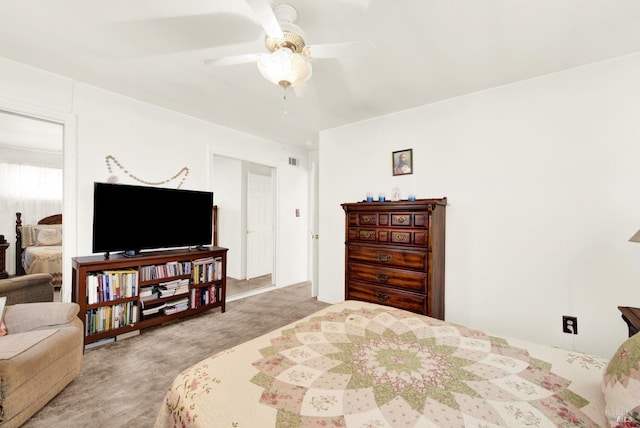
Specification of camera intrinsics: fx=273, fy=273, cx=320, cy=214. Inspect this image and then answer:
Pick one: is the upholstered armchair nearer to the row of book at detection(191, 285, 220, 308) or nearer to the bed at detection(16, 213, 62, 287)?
the row of book at detection(191, 285, 220, 308)

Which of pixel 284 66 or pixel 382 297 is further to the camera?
pixel 382 297

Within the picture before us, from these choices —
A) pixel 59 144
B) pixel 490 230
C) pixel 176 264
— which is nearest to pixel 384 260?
pixel 490 230

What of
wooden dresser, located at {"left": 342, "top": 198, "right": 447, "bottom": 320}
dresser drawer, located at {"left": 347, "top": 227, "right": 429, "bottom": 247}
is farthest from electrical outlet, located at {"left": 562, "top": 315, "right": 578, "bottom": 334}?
dresser drawer, located at {"left": 347, "top": 227, "right": 429, "bottom": 247}

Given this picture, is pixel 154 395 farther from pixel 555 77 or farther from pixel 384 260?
pixel 555 77

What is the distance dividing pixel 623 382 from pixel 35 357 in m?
2.77

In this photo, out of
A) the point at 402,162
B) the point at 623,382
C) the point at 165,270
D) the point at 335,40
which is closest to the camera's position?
the point at 623,382

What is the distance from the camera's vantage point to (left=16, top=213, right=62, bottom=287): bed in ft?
13.8

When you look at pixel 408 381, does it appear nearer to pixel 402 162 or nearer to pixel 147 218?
pixel 402 162

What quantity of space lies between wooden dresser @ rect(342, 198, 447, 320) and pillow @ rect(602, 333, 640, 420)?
1661 mm

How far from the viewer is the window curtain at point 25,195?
4.90m

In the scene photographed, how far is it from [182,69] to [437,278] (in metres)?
3.08

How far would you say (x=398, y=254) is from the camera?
2748 millimetres

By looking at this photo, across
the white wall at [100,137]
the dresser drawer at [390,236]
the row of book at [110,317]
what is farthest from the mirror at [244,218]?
the dresser drawer at [390,236]

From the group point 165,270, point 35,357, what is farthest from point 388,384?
point 165,270
